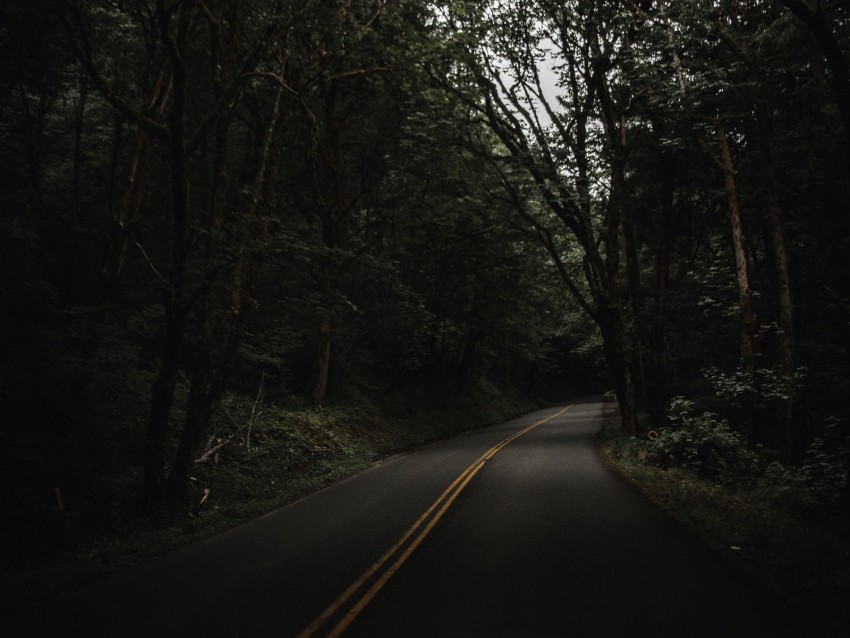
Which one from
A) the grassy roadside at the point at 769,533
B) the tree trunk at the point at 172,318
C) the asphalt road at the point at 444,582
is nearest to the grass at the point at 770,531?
the grassy roadside at the point at 769,533

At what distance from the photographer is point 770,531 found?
23.2 feet

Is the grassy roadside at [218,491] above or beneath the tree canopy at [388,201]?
beneath

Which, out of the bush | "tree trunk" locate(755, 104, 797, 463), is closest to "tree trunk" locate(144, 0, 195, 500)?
the bush

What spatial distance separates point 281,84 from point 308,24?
1.89 m

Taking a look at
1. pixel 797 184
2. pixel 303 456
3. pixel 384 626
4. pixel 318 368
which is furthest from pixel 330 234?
pixel 384 626

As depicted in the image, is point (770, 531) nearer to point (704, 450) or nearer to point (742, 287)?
point (704, 450)

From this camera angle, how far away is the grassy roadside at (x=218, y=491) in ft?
24.6

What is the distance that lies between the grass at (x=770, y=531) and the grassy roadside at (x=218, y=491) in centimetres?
757

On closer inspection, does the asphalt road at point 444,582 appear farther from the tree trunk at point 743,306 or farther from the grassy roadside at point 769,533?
the tree trunk at point 743,306

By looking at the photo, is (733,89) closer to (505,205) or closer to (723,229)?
(723,229)

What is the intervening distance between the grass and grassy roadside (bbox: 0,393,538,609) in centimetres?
757

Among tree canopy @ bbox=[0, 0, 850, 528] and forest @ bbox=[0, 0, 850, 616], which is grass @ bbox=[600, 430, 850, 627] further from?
tree canopy @ bbox=[0, 0, 850, 528]

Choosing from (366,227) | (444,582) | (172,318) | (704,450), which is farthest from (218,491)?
(366,227)

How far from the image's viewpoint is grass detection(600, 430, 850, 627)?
5.35 metres
